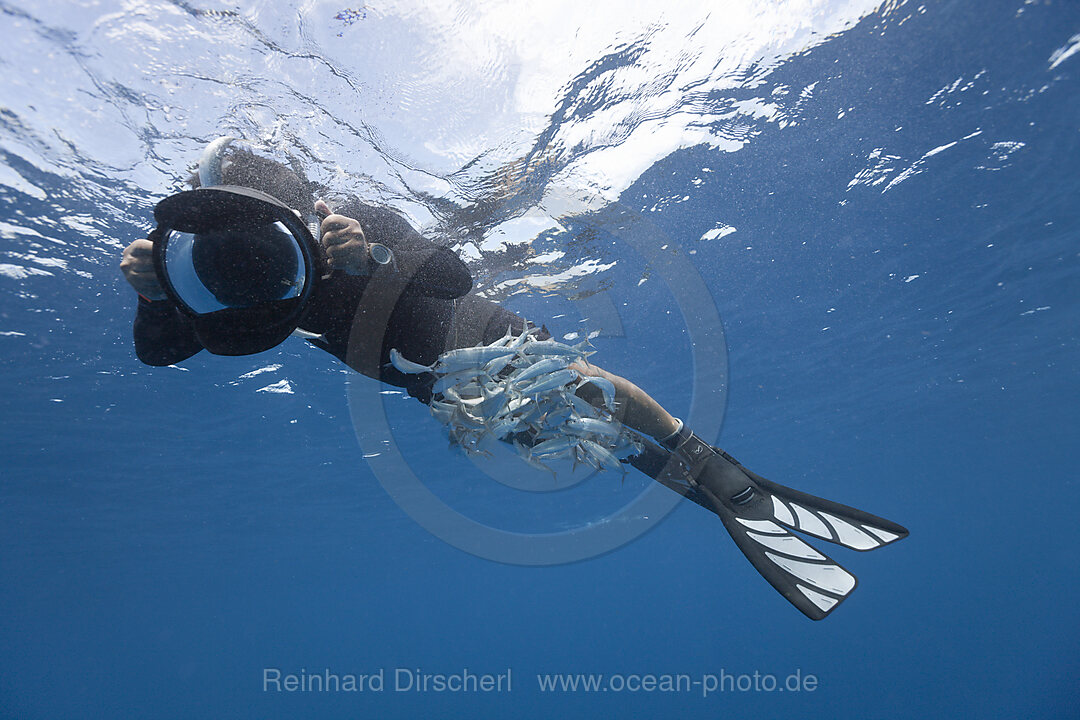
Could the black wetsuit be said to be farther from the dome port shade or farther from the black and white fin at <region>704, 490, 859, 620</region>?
the black and white fin at <region>704, 490, 859, 620</region>

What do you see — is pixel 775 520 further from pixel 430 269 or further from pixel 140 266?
Result: pixel 140 266

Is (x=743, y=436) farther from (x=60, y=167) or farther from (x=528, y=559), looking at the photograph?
(x=528, y=559)

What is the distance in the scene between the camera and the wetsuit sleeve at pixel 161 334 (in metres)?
3.82

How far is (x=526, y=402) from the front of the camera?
4254mm

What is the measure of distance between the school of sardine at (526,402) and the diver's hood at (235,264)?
3.18 feet

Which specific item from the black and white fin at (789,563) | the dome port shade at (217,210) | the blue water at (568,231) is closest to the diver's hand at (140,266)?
the dome port shade at (217,210)

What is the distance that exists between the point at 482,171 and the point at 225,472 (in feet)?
67.7

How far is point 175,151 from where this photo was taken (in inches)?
272

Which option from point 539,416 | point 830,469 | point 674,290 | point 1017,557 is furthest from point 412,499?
point 1017,557

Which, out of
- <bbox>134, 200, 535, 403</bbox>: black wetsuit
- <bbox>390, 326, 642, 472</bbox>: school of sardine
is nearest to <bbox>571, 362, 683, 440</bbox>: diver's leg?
<bbox>390, 326, 642, 472</bbox>: school of sardine

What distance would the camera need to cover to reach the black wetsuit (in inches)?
161

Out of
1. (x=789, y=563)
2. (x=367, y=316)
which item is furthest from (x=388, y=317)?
(x=789, y=563)

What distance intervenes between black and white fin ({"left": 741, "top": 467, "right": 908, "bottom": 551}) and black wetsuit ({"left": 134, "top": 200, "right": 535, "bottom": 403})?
3415 mm

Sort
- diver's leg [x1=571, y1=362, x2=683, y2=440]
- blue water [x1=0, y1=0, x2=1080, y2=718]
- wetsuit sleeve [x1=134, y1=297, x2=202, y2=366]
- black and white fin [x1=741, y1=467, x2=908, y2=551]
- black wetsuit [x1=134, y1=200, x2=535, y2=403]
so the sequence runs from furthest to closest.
Answer: 1. blue water [x1=0, y1=0, x2=1080, y2=718]
2. diver's leg [x1=571, y1=362, x2=683, y2=440]
3. black and white fin [x1=741, y1=467, x2=908, y2=551]
4. black wetsuit [x1=134, y1=200, x2=535, y2=403]
5. wetsuit sleeve [x1=134, y1=297, x2=202, y2=366]
